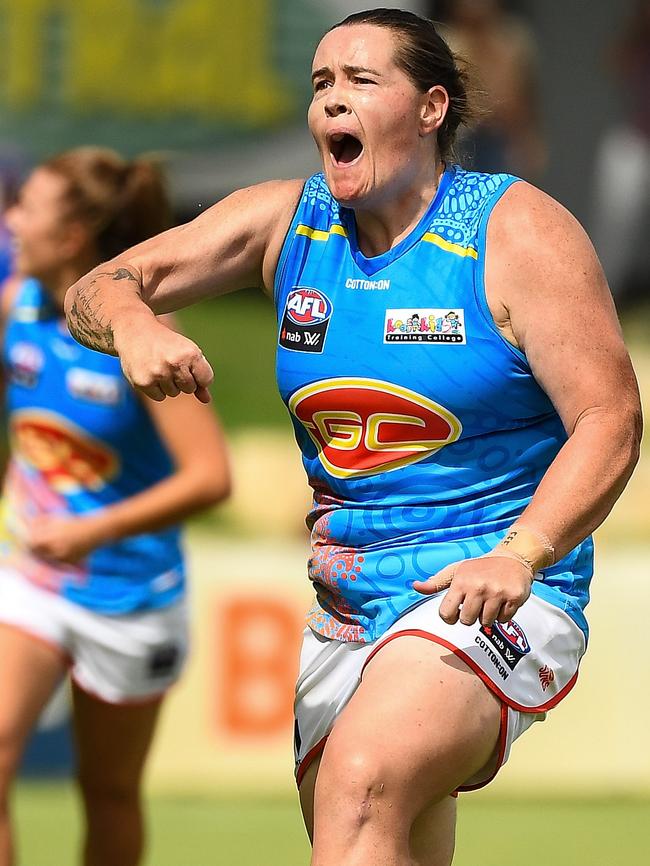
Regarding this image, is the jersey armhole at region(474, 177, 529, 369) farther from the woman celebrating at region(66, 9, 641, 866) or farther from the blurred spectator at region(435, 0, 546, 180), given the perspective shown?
the blurred spectator at region(435, 0, 546, 180)

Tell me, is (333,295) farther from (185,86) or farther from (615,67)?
(615,67)

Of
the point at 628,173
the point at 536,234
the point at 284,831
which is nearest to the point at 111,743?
the point at 284,831

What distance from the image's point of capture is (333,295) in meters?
3.12

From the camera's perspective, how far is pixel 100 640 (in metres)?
4.41

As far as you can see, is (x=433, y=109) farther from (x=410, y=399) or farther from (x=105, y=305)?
(x=105, y=305)

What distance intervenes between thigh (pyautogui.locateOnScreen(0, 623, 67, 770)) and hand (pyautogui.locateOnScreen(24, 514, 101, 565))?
0.75 feet

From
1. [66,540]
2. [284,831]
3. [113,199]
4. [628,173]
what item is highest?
[113,199]

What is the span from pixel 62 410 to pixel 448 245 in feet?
5.47

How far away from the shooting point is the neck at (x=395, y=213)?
3.12 metres

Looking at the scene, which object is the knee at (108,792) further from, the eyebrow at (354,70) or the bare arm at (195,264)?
the eyebrow at (354,70)

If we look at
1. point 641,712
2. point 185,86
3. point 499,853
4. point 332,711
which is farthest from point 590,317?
point 185,86

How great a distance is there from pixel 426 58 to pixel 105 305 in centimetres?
77

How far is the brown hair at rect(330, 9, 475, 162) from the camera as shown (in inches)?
121

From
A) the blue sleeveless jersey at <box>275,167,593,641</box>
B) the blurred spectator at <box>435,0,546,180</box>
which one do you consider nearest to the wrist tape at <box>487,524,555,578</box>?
the blue sleeveless jersey at <box>275,167,593,641</box>
